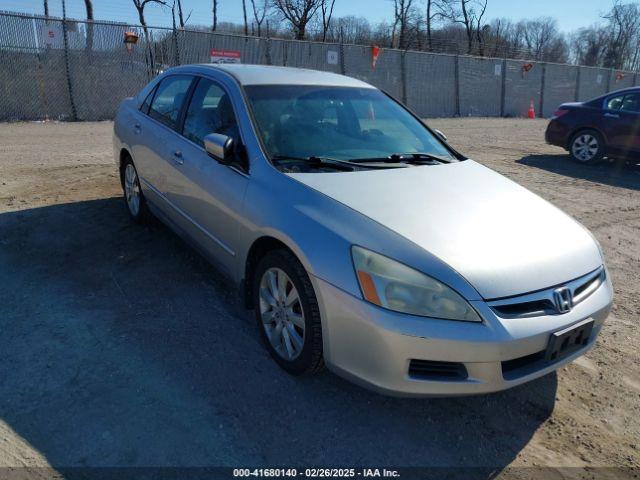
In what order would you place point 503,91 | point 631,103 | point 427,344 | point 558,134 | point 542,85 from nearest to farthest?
point 427,344 < point 631,103 < point 558,134 < point 503,91 < point 542,85

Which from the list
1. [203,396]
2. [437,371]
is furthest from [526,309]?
[203,396]

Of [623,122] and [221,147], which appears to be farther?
[623,122]

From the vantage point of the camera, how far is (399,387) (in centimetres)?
232

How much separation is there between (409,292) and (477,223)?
670 millimetres

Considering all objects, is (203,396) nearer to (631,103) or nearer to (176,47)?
(631,103)

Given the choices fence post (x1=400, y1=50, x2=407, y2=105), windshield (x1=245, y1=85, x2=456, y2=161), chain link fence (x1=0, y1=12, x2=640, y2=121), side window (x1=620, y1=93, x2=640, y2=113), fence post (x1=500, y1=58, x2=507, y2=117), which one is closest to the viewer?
windshield (x1=245, y1=85, x2=456, y2=161)

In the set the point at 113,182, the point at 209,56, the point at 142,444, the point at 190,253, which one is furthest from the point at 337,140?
the point at 209,56

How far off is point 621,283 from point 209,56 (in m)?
14.1

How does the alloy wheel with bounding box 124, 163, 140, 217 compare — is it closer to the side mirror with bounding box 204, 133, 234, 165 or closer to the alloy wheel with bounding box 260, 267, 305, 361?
the side mirror with bounding box 204, 133, 234, 165

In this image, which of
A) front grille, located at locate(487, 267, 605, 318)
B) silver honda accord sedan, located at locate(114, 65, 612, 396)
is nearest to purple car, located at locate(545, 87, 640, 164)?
silver honda accord sedan, located at locate(114, 65, 612, 396)

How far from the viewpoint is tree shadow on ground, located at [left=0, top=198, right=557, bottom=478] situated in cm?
236

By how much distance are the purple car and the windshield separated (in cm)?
699

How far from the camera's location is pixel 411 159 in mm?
3535

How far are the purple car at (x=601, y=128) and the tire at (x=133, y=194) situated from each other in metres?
8.51
